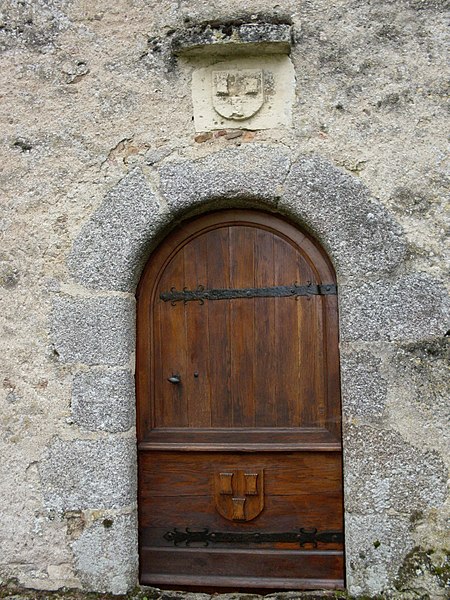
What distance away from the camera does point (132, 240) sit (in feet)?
9.50

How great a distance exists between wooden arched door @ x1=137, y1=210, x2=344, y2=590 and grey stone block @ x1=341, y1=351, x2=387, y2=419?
137 mm

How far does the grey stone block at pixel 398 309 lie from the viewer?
8.84 feet

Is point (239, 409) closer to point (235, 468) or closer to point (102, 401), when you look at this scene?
point (235, 468)

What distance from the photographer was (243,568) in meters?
2.89

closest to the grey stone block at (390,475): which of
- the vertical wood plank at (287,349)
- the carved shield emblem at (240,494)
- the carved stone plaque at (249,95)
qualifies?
the vertical wood plank at (287,349)

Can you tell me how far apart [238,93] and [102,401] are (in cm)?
162

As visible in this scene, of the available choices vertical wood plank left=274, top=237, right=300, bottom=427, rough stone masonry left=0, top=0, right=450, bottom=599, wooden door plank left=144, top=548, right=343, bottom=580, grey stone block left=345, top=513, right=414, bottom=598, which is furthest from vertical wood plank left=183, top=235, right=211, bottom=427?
grey stone block left=345, top=513, right=414, bottom=598

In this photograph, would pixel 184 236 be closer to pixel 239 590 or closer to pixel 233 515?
pixel 233 515

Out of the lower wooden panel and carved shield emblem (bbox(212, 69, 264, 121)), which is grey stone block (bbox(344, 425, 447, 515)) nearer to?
the lower wooden panel

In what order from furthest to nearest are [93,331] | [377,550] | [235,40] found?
[93,331] < [235,40] < [377,550]

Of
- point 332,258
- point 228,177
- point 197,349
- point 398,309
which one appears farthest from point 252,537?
point 228,177

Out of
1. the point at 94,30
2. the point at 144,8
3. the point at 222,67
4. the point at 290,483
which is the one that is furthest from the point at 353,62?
the point at 290,483

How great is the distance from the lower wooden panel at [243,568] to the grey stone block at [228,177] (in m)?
1.70

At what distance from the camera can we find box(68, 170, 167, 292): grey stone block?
9.49ft
